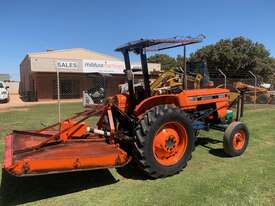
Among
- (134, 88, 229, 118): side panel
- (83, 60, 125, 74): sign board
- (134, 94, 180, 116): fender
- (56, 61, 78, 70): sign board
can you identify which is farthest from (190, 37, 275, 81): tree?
(134, 94, 180, 116): fender

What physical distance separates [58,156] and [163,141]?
178 centimetres

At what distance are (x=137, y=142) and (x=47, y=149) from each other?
1.37m

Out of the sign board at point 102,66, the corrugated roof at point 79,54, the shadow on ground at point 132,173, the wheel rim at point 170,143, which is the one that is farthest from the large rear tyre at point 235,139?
the corrugated roof at point 79,54

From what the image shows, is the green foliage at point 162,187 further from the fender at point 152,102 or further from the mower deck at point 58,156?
the fender at point 152,102

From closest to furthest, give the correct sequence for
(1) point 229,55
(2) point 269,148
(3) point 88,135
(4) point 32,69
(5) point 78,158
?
(5) point 78,158 < (3) point 88,135 < (2) point 269,148 < (4) point 32,69 < (1) point 229,55

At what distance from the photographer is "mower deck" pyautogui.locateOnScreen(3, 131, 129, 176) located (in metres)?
4.01

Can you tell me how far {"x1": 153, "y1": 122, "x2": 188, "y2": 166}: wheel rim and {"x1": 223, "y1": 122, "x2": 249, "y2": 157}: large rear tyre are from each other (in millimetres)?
1288

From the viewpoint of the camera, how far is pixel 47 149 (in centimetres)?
453

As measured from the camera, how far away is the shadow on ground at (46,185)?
4.42 m

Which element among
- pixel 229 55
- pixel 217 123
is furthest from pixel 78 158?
pixel 229 55

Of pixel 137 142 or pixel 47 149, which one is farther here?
pixel 137 142

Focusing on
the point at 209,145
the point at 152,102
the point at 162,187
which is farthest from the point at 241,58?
the point at 162,187

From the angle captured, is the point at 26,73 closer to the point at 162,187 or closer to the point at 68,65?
the point at 68,65

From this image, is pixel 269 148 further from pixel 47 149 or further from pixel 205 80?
pixel 47 149
